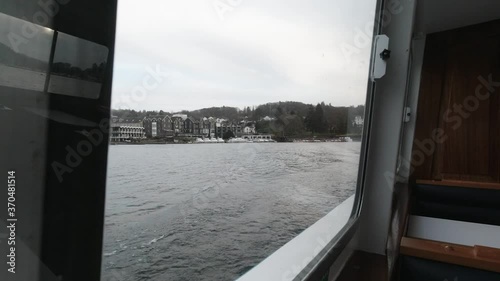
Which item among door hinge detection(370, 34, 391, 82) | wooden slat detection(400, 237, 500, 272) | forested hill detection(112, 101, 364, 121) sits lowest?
wooden slat detection(400, 237, 500, 272)

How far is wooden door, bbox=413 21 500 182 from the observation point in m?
2.99

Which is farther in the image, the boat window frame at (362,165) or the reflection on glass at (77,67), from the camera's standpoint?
the boat window frame at (362,165)

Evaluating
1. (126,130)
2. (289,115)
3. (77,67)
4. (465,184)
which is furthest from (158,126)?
(465,184)

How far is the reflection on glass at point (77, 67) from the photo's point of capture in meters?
0.35

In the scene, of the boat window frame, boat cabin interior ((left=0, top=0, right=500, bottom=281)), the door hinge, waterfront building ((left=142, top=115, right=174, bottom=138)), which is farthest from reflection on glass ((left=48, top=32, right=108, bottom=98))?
the door hinge

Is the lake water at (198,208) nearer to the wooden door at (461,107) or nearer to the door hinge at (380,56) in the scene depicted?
the door hinge at (380,56)

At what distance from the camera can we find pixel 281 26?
93cm

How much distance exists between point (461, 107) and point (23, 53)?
3807mm

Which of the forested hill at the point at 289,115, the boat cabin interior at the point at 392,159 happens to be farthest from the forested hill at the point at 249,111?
the boat cabin interior at the point at 392,159

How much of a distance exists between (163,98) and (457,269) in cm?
199

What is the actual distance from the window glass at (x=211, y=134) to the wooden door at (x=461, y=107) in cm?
263

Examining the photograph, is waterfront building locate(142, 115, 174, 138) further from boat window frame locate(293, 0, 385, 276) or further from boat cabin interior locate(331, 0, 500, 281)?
boat cabin interior locate(331, 0, 500, 281)

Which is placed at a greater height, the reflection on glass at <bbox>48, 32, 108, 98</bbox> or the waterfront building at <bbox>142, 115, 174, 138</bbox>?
the reflection on glass at <bbox>48, 32, 108, 98</bbox>

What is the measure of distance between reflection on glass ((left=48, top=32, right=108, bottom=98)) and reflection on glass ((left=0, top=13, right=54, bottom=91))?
0.04ft
